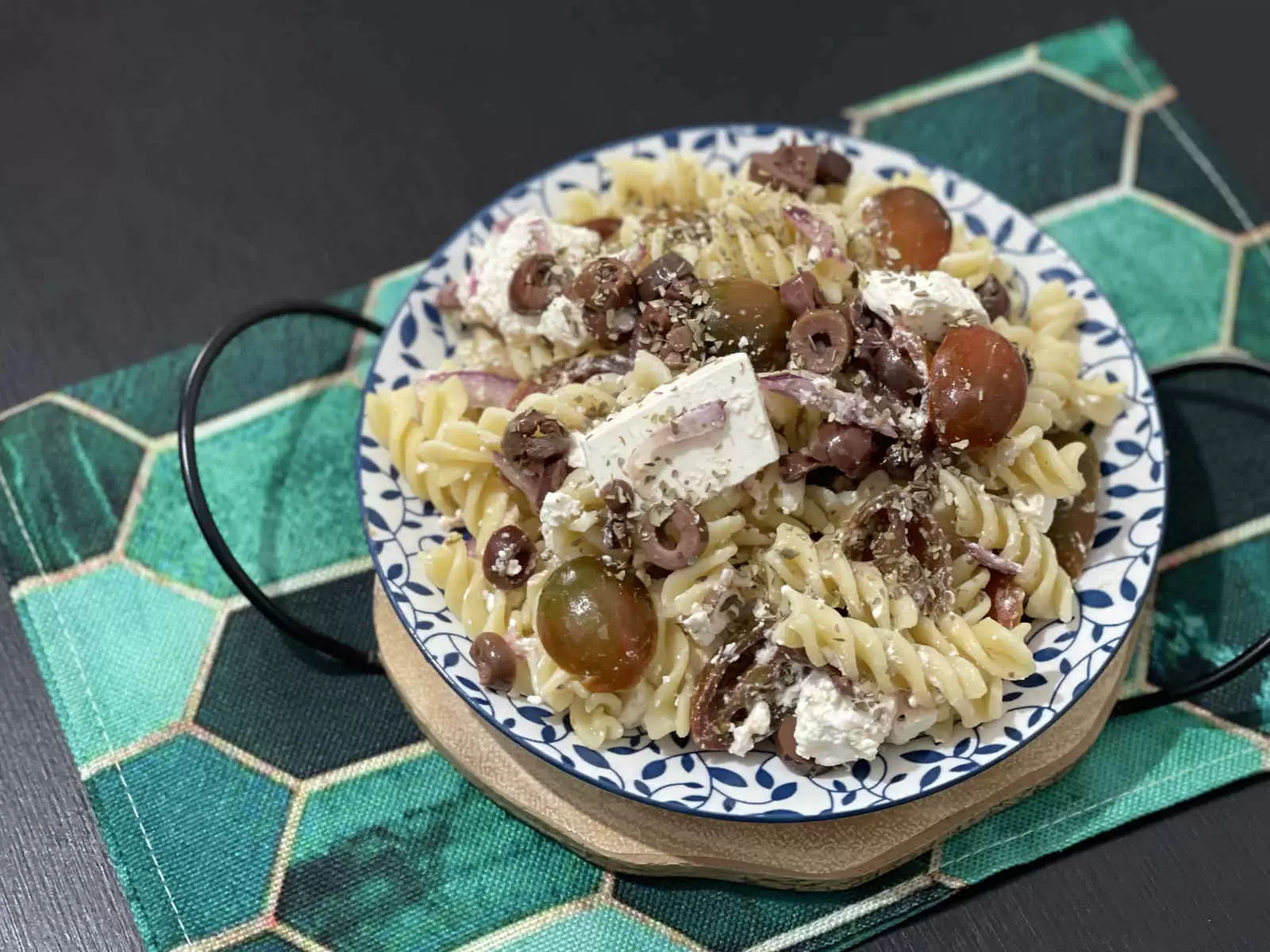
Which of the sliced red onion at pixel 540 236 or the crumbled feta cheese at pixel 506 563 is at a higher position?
the sliced red onion at pixel 540 236

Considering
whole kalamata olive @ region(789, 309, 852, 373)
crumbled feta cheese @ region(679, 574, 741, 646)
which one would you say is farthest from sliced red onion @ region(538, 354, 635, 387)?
crumbled feta cheese @ region(679, 574, 741, 646)

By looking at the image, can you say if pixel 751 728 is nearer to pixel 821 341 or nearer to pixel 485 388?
pixel 821 341

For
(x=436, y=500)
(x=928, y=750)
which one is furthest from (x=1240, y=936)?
(x=436, y=500)

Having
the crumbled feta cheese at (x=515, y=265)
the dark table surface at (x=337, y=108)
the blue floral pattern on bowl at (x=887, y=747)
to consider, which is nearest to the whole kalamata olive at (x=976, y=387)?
the blue floral pattern on bowl at (x=887, y=747)

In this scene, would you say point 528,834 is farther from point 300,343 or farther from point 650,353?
point 300,343

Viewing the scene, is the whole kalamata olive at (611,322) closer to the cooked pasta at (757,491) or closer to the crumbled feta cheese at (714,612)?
the cooked pasta at (757,491)

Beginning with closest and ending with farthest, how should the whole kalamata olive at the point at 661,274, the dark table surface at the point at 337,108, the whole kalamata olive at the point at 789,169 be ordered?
1. the whole kalamata olive at the point at 661,274
2. the whole kalamata olive at the point at 789,169
3. the dark table surface at the point at 337,108
